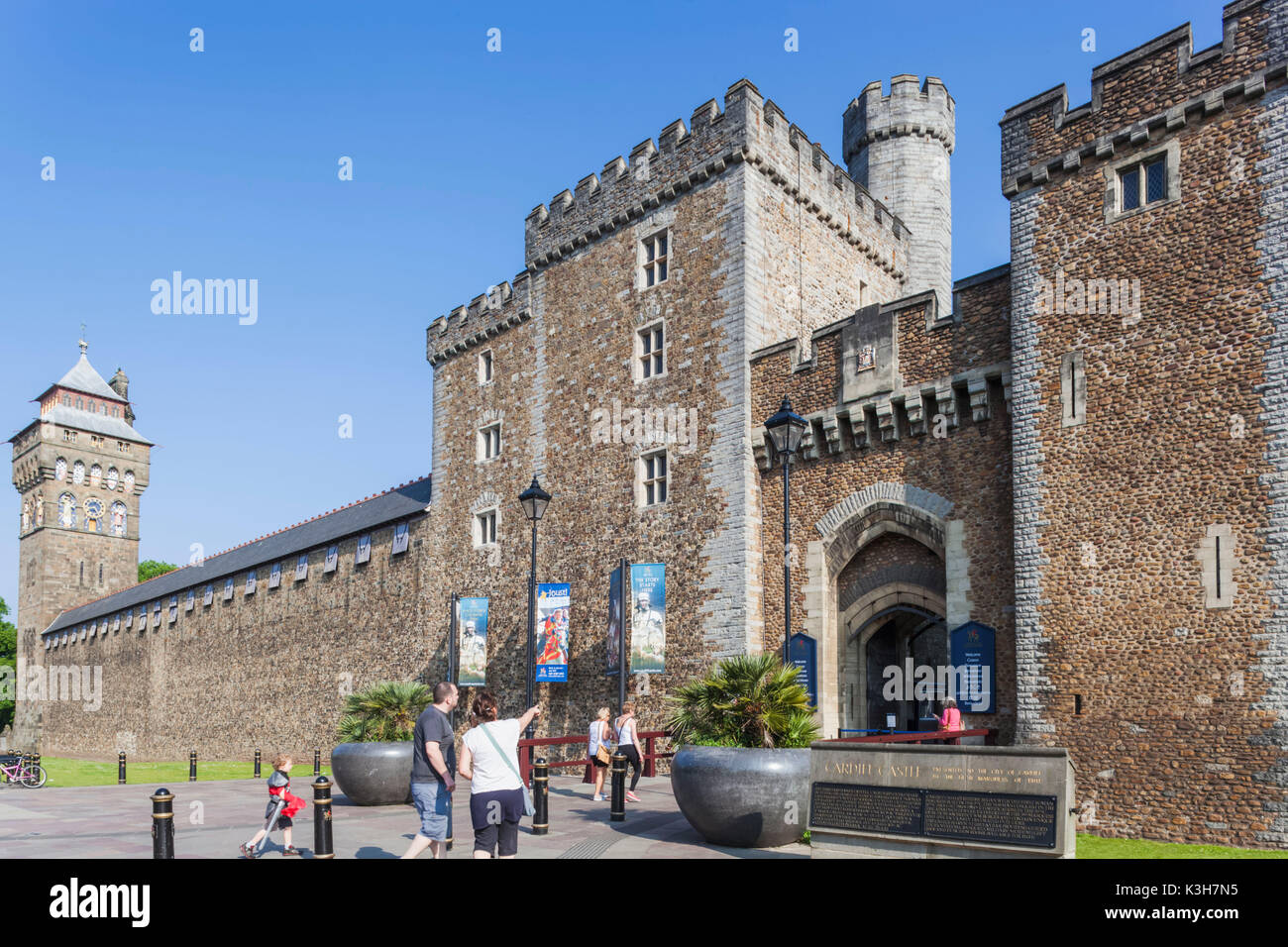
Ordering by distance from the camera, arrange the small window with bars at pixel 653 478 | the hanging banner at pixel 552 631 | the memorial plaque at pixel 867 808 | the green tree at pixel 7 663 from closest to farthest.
A: the memorial plaque at pixel 867 808 → the small window with bars at pixel 653 478 → the hanging banner at pixel 552 631 → the green tree at pixel 7 663

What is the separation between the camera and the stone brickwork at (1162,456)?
13.7m

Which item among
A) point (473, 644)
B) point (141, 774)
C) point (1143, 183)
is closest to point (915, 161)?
point (1143, 183)

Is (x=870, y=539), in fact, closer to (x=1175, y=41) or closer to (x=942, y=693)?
(x=942, y=693)

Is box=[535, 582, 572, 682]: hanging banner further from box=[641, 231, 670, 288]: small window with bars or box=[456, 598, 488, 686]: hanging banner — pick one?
box=[641, 231, 670, 288]: small window with bars

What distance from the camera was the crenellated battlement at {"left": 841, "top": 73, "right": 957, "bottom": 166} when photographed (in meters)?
28.6

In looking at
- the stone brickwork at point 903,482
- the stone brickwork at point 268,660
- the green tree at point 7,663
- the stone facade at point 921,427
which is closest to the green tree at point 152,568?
the green tree at point 7,663

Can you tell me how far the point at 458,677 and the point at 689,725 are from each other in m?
17.0

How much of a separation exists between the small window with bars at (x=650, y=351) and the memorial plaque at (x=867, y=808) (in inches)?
591

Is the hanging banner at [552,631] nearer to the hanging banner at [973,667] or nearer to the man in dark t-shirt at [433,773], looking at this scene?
the hanging banner at [973,667]

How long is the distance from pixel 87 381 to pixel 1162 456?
72931mm

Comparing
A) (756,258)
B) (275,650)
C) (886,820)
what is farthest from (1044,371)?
(275,650)

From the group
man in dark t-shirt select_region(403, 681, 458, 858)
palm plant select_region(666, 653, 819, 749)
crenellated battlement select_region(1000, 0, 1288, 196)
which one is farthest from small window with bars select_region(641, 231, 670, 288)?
man in dark t-shirt select_region(403, 681, 458, 858)

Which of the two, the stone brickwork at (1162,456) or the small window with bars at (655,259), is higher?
the small window with bars at (655,259)

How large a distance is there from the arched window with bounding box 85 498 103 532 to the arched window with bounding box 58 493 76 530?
80cm
